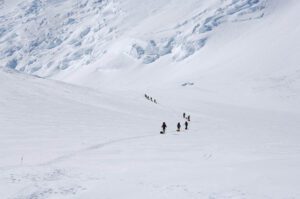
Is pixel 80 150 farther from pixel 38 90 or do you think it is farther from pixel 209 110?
pixel 209 110

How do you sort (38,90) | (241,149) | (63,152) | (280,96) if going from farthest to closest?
(280,96) < (38,90) < (241,149) < (63,152)

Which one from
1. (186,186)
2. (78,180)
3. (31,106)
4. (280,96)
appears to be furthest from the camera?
(280,96)

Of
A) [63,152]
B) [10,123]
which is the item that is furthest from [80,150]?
[10,123]

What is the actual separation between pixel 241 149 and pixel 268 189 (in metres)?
10.3

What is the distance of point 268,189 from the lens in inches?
629

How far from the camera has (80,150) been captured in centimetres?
2525

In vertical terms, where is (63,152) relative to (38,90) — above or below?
below

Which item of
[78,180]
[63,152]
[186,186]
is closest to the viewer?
[186,186]

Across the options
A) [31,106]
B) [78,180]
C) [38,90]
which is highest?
[38,90]

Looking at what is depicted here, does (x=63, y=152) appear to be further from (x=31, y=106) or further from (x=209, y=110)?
(x=209, y=110)

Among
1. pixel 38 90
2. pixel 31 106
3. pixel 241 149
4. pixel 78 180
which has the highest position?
pixel 38 90

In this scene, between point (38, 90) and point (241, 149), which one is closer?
point (241, 149)

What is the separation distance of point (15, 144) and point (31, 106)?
70.8 ft

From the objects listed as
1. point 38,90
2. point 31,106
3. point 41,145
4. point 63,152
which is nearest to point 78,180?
point 63,152
